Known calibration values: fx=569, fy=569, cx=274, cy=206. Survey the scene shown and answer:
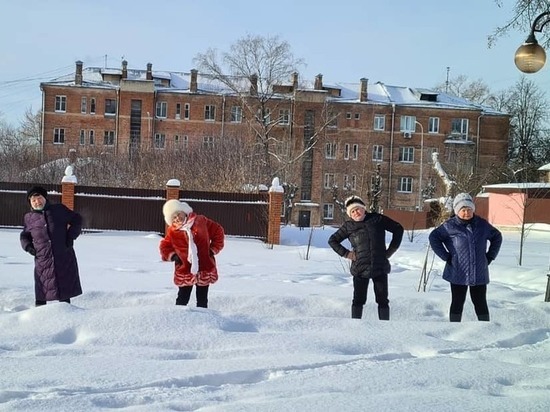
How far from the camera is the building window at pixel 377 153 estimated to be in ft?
161

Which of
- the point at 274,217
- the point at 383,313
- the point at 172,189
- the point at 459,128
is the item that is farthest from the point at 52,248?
the point at 459,128

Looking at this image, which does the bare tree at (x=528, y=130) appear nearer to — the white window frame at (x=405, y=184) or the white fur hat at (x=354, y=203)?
the white window frame at (x=405, y=184)

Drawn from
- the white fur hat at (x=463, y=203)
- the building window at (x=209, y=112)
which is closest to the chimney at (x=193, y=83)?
the building window at (x=209, y=112)

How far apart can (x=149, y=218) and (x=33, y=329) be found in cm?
1513

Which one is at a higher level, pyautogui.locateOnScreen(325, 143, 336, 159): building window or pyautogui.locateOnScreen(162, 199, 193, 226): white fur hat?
pyautogui.locateOnScreen(325, 143, 336, 159): building window

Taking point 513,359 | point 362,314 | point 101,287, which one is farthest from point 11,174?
point 513,359

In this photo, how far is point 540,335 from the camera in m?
4.85

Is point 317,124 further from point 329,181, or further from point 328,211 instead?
point 328,211

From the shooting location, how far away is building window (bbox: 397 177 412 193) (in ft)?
162

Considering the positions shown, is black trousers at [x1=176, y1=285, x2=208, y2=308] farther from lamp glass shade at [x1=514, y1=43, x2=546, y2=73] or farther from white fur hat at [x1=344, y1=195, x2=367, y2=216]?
lamp glass shade at [x1=514, y1=43, x2=546, y2=73]

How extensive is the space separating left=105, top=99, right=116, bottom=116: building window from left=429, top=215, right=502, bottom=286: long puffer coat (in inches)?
1717

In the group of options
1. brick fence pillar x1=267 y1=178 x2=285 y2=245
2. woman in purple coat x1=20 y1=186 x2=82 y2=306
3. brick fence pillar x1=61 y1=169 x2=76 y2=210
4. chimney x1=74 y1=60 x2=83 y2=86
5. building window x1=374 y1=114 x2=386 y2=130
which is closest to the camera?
woman in purple coat x1=20 y1=186 x2=82 y2=306

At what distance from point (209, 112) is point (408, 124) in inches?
671

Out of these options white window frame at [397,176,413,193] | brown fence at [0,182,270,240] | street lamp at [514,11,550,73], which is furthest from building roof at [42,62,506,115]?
street lamp at [514,11,550,73]
